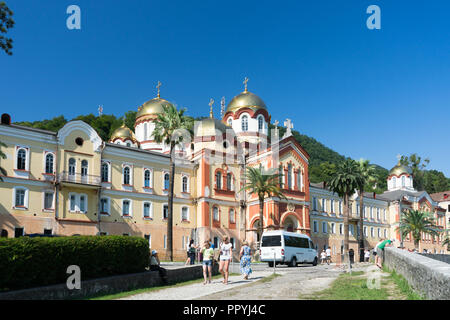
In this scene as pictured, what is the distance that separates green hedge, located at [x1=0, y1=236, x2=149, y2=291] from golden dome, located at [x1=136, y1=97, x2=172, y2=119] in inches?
1616

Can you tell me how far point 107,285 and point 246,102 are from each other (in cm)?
4584

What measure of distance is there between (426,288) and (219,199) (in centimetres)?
4053

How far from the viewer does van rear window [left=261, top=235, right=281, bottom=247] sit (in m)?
34.5

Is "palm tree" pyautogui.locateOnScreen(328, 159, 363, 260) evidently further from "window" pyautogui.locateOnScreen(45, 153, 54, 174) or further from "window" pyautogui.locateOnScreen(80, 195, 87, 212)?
"window" pyautogui.locateOnScreen(45, 153, 54, 174)

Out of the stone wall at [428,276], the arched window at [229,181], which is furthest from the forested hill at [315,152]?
the stone wall at [428,276]

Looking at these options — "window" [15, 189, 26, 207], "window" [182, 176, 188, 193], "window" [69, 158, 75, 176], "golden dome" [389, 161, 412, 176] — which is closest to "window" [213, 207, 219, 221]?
"window" [182, 176, 188, 193]

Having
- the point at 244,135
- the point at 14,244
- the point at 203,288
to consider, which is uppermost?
the point at 244,135

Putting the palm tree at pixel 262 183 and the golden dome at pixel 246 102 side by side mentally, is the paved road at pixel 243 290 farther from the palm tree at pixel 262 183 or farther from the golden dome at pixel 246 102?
the golden dome at pixel 246 102

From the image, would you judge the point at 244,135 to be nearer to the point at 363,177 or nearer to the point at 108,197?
the point at 363,177

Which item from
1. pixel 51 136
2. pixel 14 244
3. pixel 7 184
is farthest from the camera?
pixel 51 136

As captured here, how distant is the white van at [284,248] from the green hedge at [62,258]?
1492 cm

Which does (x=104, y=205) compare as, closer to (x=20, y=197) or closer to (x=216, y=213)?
(x=20, y=197)

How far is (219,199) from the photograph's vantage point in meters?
51.3

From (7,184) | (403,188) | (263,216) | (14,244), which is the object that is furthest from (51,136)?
(403,188)
